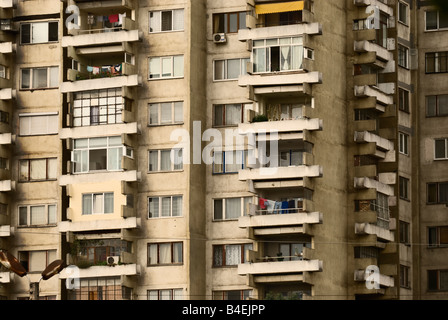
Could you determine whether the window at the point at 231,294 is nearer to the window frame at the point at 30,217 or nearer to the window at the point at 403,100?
the window frame at the point at 30,217

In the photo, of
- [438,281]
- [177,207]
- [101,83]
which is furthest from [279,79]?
[438,281]

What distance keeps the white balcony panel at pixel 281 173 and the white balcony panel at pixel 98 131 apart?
7029 millimetres

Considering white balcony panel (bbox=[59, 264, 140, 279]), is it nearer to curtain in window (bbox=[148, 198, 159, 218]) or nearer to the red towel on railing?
curtain in window (bbox=[148, 198, 159, 218])

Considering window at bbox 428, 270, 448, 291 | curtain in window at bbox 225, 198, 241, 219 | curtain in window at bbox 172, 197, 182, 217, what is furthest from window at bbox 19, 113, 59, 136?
window at bbox 428, 270, 448, 291

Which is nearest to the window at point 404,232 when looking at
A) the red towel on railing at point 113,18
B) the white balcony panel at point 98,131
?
the white balcony panel at point 98,131

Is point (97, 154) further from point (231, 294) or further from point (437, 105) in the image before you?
point (437, 105)

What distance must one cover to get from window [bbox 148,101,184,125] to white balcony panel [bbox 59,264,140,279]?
27.8 feet

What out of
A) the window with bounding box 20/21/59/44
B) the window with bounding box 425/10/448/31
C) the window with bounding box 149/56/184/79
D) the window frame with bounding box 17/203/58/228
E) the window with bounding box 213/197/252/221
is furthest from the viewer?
the window with bounding box 425/10/448/31

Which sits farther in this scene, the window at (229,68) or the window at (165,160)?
the window at (229,68)

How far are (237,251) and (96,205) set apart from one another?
28.4 feet

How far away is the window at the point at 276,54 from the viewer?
9369cm

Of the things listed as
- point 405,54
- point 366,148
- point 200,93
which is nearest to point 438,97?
point 405,54

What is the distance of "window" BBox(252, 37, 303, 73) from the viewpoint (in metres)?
93.7
